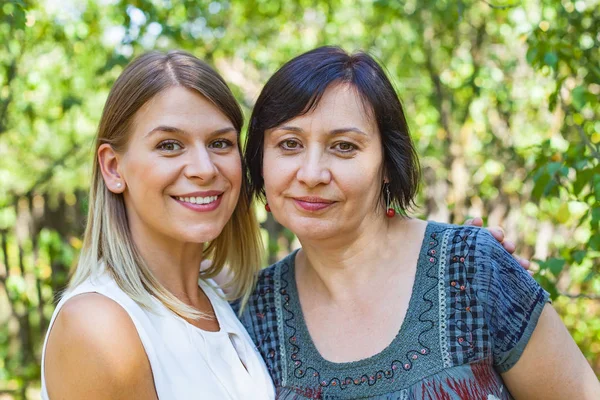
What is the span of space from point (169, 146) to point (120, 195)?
0.31m

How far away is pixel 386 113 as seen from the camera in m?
2.43

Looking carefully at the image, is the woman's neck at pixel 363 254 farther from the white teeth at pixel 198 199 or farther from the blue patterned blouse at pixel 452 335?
the white teeth at pixel 198 199

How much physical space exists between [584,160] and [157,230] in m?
1.86

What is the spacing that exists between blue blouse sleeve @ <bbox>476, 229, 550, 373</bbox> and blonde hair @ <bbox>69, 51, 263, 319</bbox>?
3.34ft

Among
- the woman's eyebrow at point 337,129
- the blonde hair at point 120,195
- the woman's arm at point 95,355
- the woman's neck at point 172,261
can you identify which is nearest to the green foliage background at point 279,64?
the blonde hair at point 120,195

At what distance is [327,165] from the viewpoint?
2.34 meters

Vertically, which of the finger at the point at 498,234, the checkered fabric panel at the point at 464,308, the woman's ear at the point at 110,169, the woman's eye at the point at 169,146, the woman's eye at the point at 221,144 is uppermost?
the woman's eye at the point at 221,144

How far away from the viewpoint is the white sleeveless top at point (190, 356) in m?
2.17

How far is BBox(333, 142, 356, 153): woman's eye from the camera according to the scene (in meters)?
2.37

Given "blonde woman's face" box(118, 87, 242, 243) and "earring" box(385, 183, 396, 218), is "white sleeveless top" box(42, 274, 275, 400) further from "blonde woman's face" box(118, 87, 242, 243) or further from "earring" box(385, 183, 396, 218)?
"earring" box(385, 183, 396, 218)

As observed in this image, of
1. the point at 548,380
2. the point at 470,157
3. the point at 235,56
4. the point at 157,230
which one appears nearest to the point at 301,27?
the point at 235,56

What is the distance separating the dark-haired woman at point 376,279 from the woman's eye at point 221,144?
0.12 meters

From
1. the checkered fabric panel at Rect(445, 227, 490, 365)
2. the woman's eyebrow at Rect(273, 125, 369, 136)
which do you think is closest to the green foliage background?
the woman's eyebrow at Rect(273, 125, 369, 136)

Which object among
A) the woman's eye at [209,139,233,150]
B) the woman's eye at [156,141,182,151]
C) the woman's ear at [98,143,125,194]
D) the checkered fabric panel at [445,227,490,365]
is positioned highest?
the woman's eye at [209,139,233,150]
